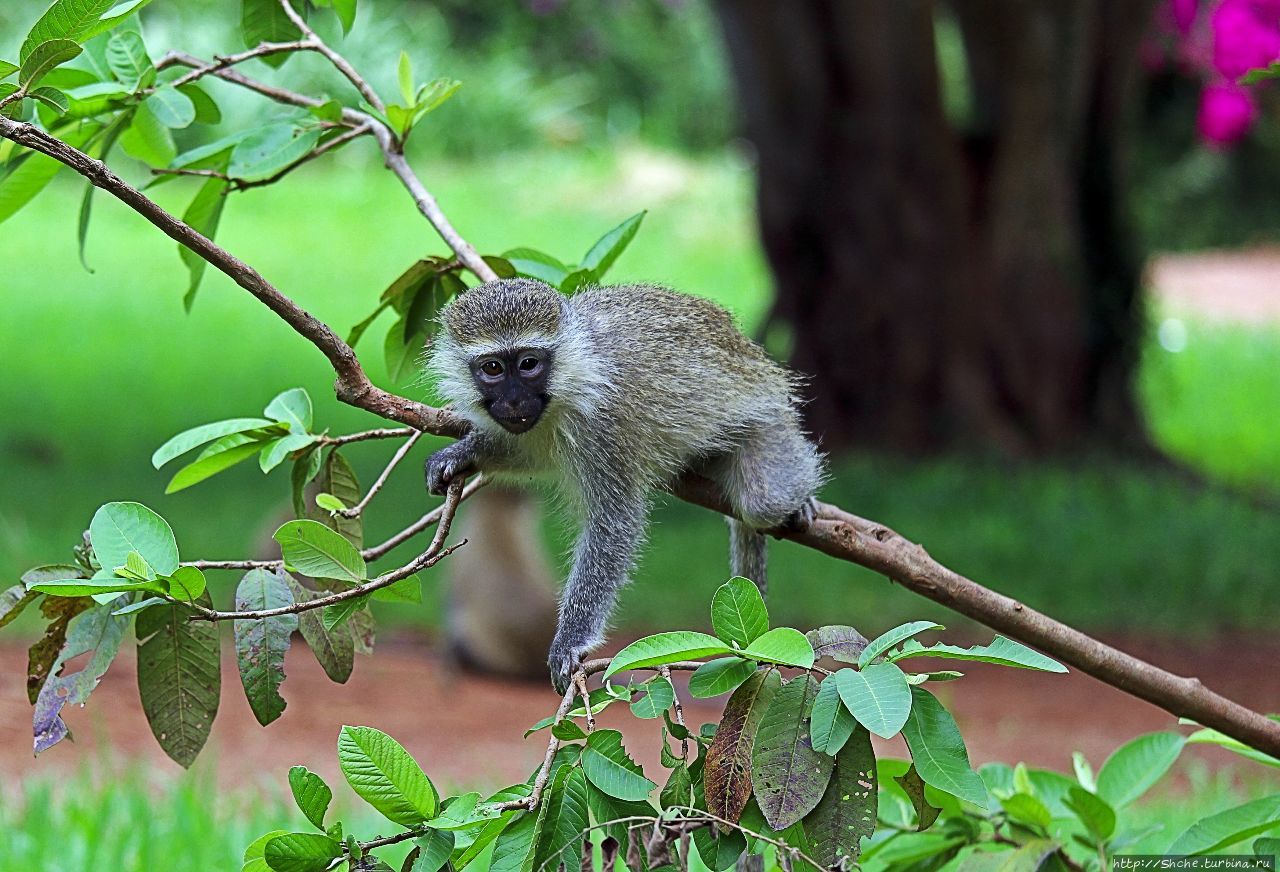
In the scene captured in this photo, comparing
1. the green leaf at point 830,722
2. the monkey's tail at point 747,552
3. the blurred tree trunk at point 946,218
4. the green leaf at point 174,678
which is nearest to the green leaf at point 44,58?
the green leaf at point 174,678

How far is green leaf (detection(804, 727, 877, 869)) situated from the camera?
74.8 inches

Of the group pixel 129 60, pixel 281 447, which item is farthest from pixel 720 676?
pixel 129 60

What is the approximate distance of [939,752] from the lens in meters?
1.91

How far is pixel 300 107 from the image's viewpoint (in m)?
2.92

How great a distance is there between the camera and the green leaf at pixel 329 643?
7.16 ft

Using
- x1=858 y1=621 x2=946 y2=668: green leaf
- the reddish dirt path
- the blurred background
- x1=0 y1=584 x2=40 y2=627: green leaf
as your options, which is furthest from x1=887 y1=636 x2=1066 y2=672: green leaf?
the reddish dirt path

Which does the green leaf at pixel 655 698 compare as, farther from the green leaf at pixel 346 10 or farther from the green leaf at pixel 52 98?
the green leaf at pixel 346 10

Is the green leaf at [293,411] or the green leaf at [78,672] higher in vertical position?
the green leaf at [293,411]

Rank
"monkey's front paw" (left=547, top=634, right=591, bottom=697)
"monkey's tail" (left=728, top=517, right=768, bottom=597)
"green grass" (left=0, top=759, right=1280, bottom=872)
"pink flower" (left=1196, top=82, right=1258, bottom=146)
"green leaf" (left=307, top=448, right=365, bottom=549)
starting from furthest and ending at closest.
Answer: "pink flower" (left=1196, top=82, right=1258, bottom=146) → "green grass" (left=0, top=759, right=1280, bottom=872) → "monkey's tail" (left=728, top=517, right=768, bottom=597) → "monkey's front paw" (left=547, top=634, right=591, bottom=697) → "green leaf" (left=307, top=448, right=365, bottom=549)

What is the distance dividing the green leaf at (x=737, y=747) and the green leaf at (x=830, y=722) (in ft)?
0.26

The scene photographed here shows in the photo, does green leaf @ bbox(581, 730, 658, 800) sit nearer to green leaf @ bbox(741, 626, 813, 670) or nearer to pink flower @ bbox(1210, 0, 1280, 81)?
green leaf @ bbox(741, 626, 813, 670)

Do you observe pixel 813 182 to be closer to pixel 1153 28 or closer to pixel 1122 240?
pixel 1122 240

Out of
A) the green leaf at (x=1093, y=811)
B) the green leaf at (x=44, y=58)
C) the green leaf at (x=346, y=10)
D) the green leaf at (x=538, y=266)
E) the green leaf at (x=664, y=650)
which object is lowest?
the green leaf at (x=1093, y=811)

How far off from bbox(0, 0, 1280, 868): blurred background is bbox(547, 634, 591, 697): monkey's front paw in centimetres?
150
